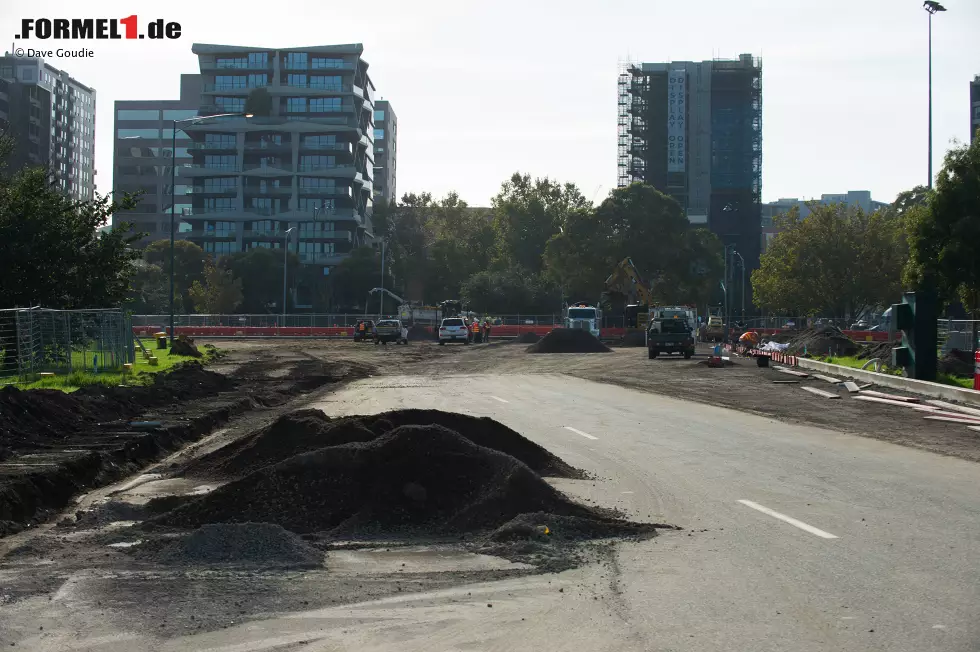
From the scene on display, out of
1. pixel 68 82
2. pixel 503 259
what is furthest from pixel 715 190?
pixel 68 82

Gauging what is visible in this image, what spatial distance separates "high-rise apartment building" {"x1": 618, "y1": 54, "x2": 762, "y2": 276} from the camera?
5064 inches

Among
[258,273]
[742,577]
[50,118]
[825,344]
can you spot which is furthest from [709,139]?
[742,577]

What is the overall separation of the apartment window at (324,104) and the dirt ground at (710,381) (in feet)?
217

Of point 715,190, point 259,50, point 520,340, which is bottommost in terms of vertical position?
point 520,340

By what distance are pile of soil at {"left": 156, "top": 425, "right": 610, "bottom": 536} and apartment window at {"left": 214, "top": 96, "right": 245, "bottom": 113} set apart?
12609cm

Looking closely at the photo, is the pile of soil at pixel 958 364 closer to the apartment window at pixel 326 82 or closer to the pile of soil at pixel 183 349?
the pile of soil at pixel 183 349

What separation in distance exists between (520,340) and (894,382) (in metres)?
49.0

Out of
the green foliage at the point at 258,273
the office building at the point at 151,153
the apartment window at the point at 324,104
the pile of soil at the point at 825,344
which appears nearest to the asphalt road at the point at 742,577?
the pile of soil at the point at 825,344

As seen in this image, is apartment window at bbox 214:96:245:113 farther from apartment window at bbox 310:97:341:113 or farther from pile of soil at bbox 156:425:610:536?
pile of soil at bbox 156:425:610:536

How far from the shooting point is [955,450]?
17.4 meters

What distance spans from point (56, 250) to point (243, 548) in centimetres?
3086

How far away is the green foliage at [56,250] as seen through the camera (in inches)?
1417

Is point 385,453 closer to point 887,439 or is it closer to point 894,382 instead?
point 887,439

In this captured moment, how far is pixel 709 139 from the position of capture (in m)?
129
